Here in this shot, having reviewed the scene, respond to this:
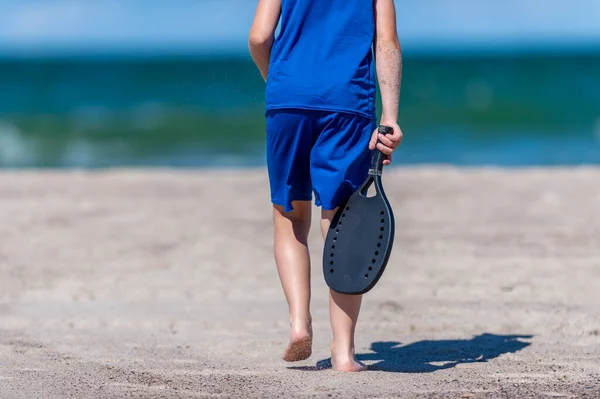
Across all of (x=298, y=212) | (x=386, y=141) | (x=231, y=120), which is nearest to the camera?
(x=386, y=141)

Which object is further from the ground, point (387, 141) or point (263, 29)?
point (263, 29)

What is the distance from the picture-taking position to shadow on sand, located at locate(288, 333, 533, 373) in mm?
3766

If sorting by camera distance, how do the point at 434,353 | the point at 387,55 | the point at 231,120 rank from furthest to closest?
the point at 231,120
the point at 434,353
the point at 387,55

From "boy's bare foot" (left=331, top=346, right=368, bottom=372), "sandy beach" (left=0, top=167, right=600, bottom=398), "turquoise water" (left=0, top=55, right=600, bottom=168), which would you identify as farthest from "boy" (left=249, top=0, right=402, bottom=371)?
"turquoise water" (left=0, top=55, right=600, bottom=168)

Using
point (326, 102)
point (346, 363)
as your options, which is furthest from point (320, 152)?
point (346, 363)

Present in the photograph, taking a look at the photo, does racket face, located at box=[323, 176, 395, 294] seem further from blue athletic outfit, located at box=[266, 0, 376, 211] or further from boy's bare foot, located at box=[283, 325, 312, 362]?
boy's bare foot, located at box=[283, 325, 312, 362]

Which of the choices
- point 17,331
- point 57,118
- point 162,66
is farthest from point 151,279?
point 162,66

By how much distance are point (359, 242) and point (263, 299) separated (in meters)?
1.92

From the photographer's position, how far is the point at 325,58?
343cm

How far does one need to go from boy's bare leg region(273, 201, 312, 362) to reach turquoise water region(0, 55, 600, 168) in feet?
2.29

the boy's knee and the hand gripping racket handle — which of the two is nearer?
the hand gripping racket handle

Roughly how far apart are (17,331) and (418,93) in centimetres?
2833

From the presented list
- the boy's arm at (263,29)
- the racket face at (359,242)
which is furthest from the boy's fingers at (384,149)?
the boy's arm at (263,29)

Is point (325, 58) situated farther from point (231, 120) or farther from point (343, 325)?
point (231, 120)
